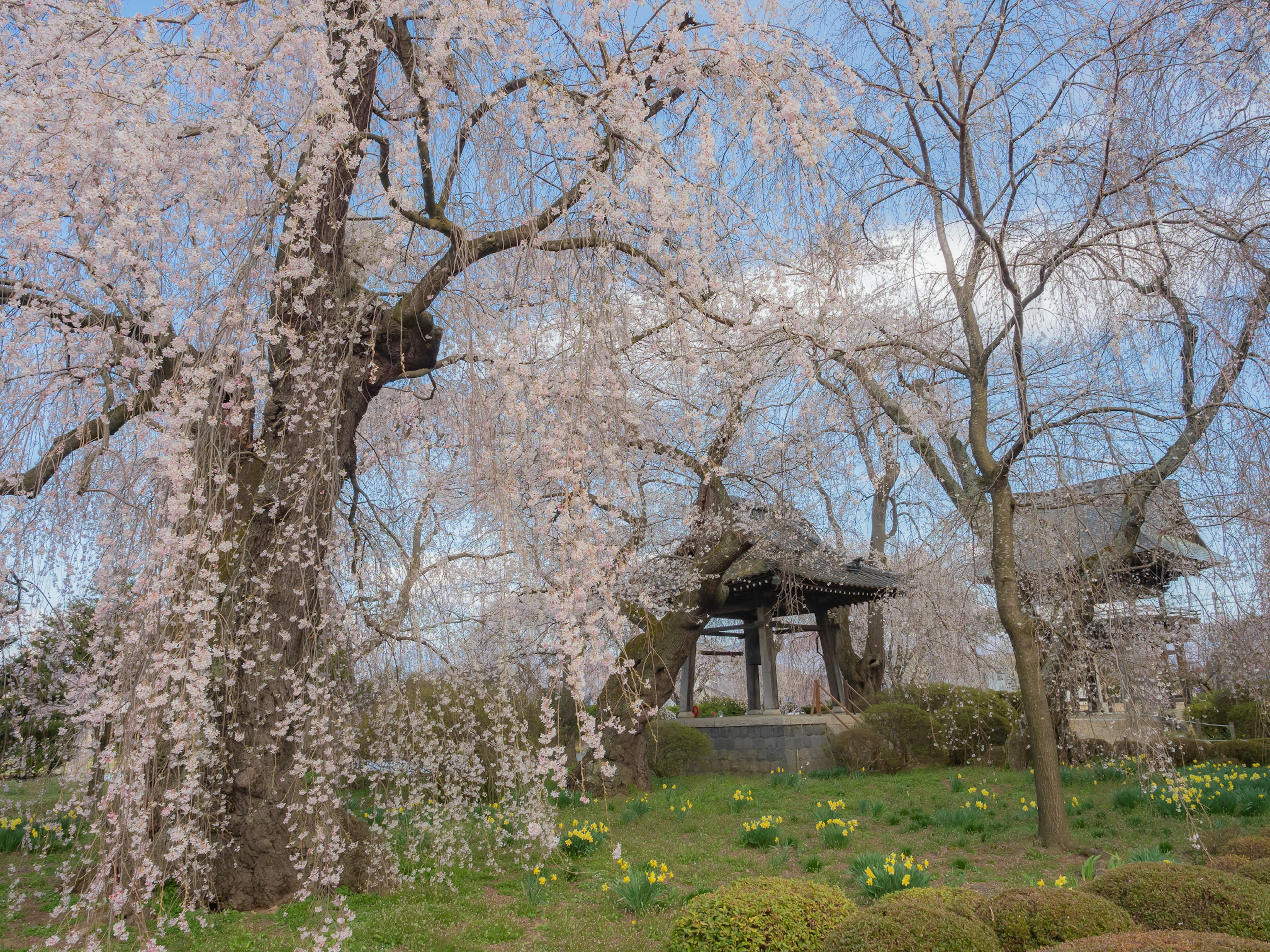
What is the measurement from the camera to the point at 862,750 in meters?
11.0

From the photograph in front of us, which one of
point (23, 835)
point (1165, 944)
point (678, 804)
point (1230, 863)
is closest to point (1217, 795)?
point (1230, 863)

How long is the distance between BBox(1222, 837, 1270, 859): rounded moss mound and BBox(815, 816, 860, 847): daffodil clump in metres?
2.69

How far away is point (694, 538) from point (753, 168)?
669 centimetres

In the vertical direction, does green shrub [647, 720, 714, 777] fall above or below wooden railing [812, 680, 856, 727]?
below

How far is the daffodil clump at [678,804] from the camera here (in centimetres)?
830

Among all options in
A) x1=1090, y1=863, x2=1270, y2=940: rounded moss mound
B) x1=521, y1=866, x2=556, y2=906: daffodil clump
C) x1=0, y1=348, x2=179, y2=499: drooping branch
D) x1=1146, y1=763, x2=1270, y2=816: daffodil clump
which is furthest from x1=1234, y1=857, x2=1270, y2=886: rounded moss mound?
x1=0, y1=348, x2=179, y2=499: drooping branch

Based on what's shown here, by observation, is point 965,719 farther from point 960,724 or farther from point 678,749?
point 678,749

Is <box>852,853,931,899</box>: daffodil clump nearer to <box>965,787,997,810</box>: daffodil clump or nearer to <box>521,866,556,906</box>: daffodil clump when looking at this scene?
<box>521,866,556,906</box>: daffodil clump

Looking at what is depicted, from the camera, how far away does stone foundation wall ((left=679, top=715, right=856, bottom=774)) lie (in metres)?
11.7

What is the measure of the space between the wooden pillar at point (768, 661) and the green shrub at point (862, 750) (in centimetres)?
139

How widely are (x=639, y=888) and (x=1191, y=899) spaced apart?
113 inches

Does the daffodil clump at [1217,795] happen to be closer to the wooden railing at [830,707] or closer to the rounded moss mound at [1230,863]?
the rounded moss mound at [1230,863]

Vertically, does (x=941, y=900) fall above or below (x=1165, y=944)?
below

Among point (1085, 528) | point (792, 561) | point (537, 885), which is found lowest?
point (537, 885)
